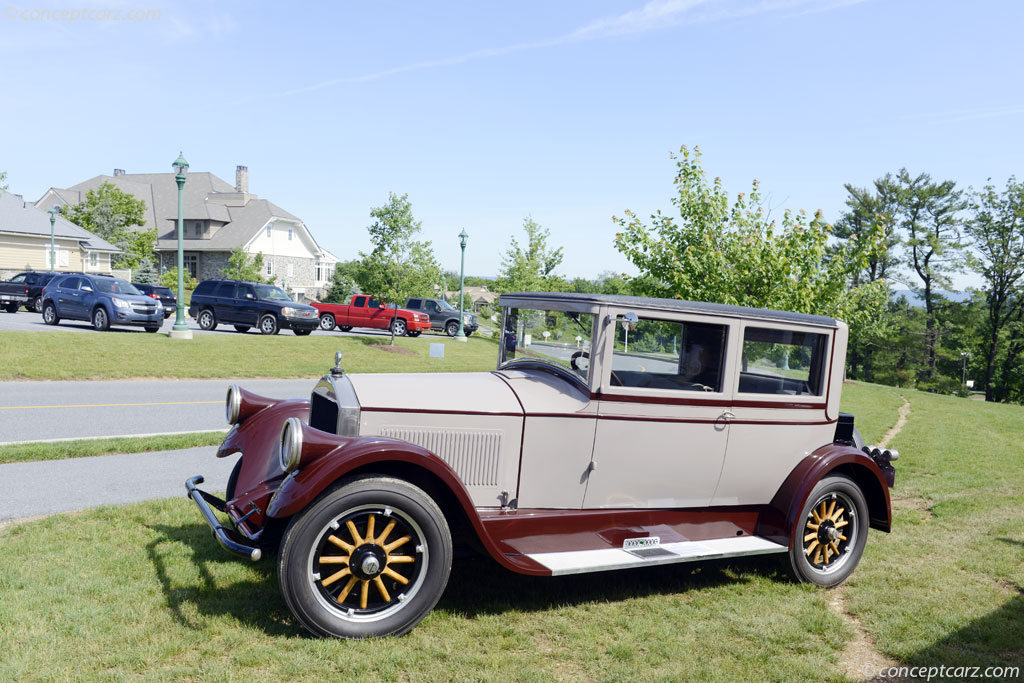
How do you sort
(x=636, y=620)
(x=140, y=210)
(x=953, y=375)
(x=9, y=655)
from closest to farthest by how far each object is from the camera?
(x=9, y=655) < (x=636, y=620) < (x=140, y=210) < (x=953, y=375)

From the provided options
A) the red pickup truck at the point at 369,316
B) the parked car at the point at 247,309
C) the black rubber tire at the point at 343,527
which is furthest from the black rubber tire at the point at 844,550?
the red pickup truck at the point at 369,316

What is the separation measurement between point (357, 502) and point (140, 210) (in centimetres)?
5837

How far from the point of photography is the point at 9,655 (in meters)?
3.58

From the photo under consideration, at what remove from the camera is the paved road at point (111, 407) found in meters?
9.79

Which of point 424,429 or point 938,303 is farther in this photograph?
point 938,303

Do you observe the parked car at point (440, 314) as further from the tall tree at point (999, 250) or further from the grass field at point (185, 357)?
the tall tree at point (999, 250)

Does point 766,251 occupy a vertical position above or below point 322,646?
above

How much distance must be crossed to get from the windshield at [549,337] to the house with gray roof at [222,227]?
50.8 meters

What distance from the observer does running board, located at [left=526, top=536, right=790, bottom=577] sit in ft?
14.2

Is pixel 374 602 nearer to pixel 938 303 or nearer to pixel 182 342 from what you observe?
pixel 182 342

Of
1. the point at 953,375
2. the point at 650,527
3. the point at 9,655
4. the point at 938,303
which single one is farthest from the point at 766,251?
the point at 953,375

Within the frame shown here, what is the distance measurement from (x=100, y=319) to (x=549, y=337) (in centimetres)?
2104

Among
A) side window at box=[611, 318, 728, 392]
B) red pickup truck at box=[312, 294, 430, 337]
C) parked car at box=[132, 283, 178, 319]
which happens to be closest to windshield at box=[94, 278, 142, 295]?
red pickup truck at box=[312, 294, 430, 337]

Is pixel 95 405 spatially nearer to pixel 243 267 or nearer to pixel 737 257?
pixel 737 257
